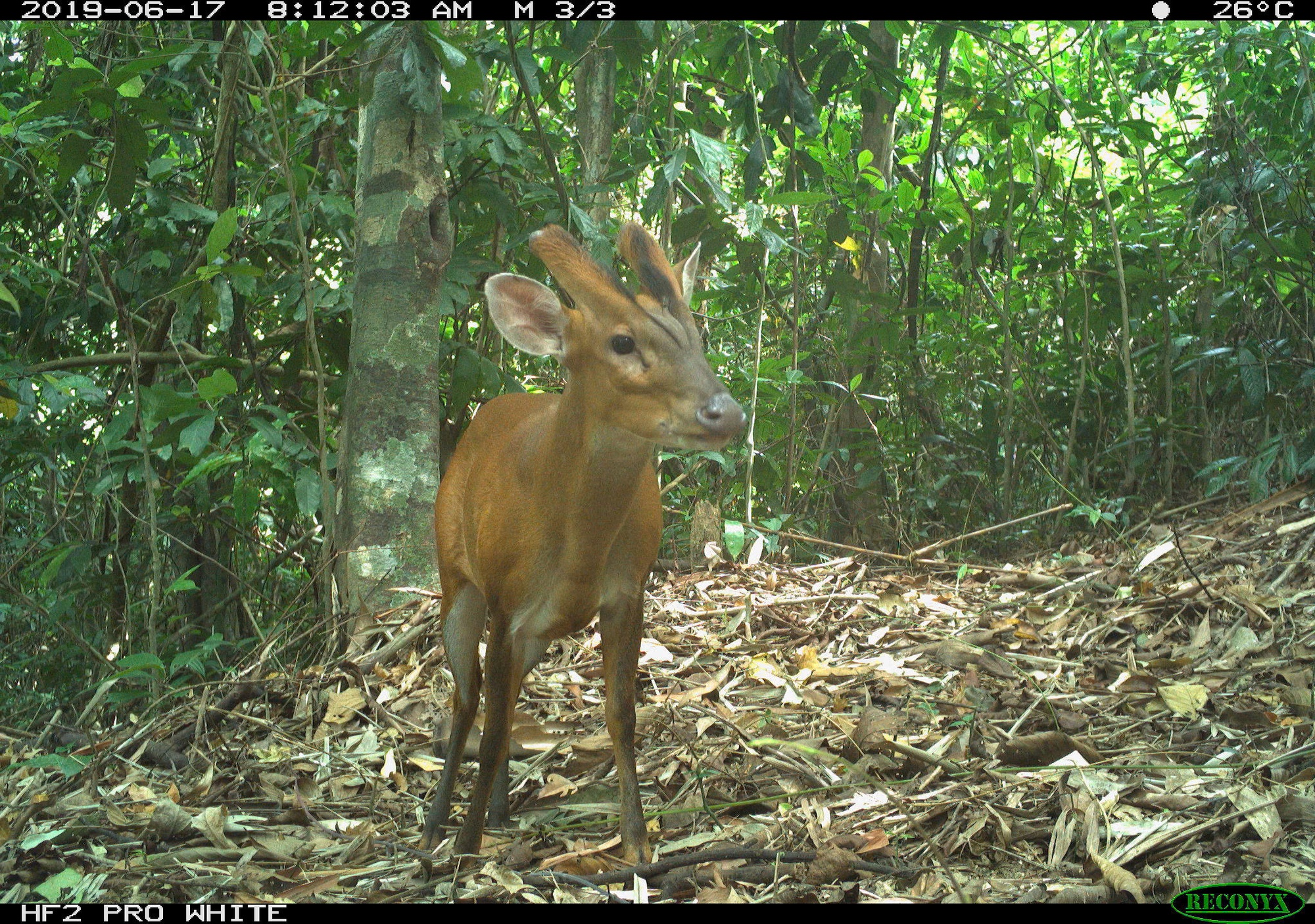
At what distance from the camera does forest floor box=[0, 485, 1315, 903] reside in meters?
2.81

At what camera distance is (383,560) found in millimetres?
4695

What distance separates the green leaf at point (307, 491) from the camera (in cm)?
440

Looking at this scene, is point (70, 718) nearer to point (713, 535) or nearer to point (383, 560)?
point (383, 560)

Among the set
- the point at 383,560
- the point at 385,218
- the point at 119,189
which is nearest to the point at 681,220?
the point at 385,218

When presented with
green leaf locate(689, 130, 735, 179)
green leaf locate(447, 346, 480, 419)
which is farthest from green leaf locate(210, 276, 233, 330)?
green leaf locate(689, 130, 735, 179)

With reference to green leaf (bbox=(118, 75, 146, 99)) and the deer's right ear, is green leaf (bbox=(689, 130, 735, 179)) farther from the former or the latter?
green leaf (bbox=(118, 75, 146, 99))

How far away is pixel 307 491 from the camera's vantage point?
4.46 m

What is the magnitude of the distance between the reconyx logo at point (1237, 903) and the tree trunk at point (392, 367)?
10.6 feet

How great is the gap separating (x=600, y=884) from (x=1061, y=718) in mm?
1740

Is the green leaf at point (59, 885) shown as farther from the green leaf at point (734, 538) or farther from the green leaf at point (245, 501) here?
the green leaf at point (734, 538)

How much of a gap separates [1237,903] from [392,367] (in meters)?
3.64

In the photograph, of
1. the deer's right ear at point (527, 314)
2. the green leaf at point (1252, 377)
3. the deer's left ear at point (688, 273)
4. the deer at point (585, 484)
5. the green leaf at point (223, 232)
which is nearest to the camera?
the deer at point (585, 484)

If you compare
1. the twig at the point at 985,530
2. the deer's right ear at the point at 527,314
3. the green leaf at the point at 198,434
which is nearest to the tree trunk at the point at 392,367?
the green leaf at the point at 198,434

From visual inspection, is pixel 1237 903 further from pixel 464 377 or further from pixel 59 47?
pixel 59 47
